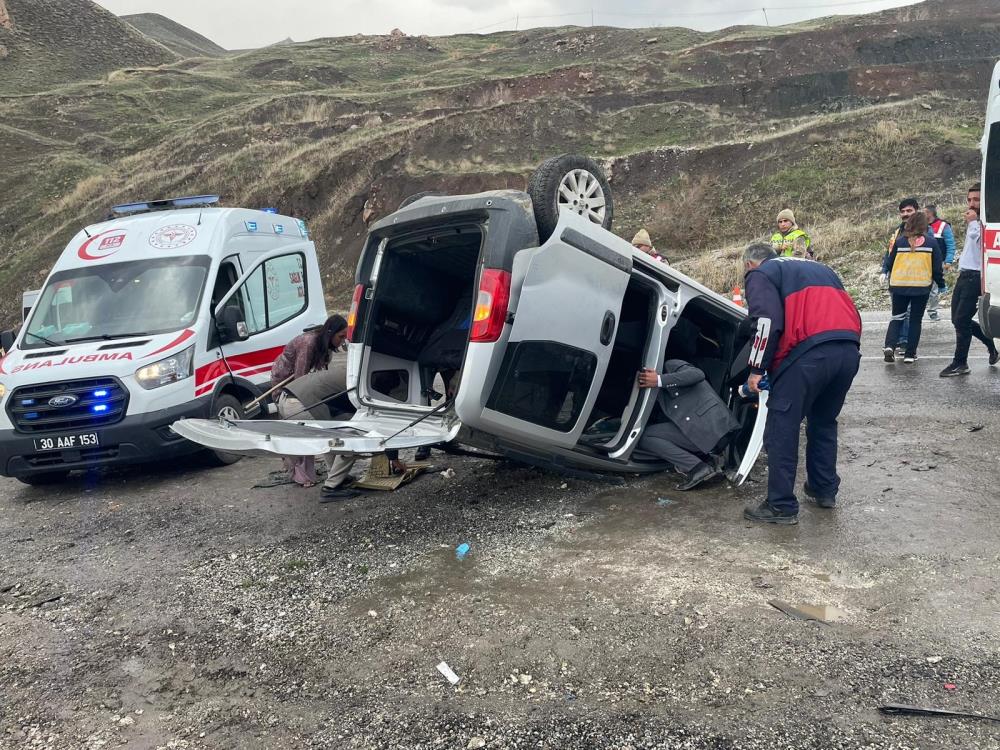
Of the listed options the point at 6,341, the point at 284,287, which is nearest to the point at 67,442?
the point at 6,341

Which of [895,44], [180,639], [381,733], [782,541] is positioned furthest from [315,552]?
[895,44]

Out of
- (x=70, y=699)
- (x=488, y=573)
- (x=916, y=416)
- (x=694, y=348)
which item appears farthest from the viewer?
(x=916, y=416)

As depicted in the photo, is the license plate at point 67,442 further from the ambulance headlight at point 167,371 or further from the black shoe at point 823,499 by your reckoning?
the black shoe at point 823,499

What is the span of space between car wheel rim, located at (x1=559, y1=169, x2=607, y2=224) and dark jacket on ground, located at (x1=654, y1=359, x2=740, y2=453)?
→ 3.82 feet

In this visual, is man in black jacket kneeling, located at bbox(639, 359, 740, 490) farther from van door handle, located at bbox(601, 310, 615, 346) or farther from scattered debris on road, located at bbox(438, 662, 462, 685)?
scattered debris on road, located at bbox(438, 662, 462, 685)

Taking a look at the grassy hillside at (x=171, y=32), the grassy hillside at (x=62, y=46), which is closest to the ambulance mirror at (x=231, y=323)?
the grassy hillside at (x=62, y=46)

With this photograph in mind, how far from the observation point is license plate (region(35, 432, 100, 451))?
6.24m

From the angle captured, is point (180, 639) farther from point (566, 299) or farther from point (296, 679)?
point (566, 299)

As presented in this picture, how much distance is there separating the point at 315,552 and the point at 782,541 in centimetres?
271

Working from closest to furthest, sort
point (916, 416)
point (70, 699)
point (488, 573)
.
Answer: point (70, 699) → point (488, 573) → point (916, 416)

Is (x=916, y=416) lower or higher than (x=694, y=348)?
lower

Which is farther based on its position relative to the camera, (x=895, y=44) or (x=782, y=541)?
(x=895, y=44)

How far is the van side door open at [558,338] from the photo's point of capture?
425 centimetres

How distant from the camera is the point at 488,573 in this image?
160 inches
